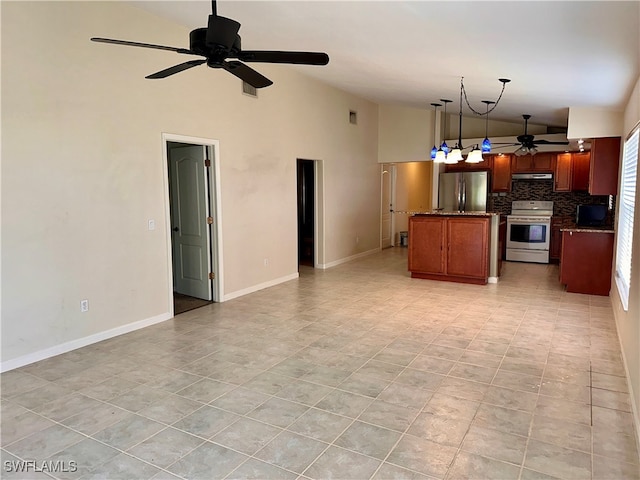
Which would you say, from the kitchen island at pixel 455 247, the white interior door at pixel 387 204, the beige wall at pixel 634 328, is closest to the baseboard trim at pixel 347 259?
the white interior door at pixel 387 204

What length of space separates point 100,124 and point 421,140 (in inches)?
257

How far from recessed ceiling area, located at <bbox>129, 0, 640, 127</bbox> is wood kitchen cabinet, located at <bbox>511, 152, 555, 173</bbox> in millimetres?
2735

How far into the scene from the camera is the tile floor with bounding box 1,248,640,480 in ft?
7.50

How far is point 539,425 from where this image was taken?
263cm

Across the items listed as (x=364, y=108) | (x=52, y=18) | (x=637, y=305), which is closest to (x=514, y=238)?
(x=364, y=108)

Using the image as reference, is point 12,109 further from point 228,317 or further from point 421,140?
point 421,140

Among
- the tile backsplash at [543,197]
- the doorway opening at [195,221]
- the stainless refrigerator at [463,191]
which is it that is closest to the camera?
the doorway opening at [195,221]

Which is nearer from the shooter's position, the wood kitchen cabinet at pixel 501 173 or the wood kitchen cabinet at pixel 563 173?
the wood kitchen cabinet at pixel 563 173

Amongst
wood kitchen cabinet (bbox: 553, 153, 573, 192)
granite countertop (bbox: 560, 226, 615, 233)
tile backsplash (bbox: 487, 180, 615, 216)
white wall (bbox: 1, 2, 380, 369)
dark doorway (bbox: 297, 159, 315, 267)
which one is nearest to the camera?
white wall (bbox: 1, 2, 380, 369)

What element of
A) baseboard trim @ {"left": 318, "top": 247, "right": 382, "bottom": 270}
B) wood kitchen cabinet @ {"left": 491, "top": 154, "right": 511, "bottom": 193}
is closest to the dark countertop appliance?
wood kitchen cabinet @ {"left": 491, "top": 154, "right": 511, "bottom": 193}

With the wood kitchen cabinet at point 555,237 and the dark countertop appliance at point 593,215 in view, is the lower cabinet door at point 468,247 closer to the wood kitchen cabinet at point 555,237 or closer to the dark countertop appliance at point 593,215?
the dark countertop appliance at point 593,215

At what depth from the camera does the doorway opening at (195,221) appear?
210 inches

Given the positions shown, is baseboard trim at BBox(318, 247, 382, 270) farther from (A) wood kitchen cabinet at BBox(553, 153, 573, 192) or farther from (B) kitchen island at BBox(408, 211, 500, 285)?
(A) wood kitchen cabinet at BBox(553, 153, 573, 192)

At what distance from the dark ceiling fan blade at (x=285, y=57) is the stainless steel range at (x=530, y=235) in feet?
22.4
